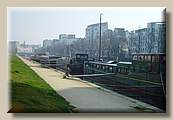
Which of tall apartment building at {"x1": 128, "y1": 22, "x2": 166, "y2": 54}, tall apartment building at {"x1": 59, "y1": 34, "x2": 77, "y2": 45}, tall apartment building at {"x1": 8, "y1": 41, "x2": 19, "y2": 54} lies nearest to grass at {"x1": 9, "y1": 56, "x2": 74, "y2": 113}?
tall apartment building at {"x1": 8, "y1": 41, "x2": 19, "y2": 54}

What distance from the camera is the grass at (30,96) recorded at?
3.43 metres

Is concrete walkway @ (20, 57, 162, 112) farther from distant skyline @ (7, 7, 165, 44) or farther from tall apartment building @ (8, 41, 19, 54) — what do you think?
distant skyline @ (7, 7, 165, 44)

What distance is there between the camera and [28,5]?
345cm

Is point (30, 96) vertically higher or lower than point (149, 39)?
lower

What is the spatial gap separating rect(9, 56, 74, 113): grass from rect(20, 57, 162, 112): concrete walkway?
0.21 feet

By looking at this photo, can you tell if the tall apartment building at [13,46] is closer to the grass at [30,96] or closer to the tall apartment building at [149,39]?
the grass at [30,96]

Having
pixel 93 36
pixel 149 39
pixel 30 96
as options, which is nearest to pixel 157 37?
pixel 149 39

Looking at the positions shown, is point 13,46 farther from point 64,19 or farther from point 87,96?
point 87,96

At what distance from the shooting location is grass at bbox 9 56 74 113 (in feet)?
11.2

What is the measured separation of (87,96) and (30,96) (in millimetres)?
481

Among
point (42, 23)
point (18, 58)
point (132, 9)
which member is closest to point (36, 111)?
point (18, 58)

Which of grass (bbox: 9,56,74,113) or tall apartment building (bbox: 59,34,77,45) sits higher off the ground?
tall apartment building (bbox: 59,34,77,45)

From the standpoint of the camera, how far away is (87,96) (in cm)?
349

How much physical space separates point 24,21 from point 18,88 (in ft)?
1.87
